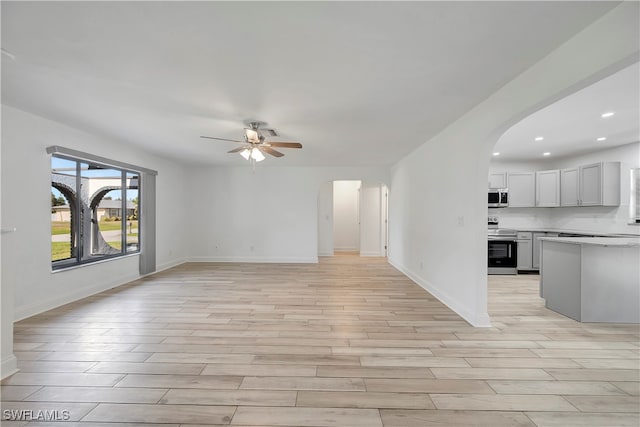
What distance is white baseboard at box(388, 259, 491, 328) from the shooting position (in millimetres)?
3162

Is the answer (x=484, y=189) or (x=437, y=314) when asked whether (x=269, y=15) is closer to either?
(x=484, y=189)

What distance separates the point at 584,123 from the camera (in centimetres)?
399

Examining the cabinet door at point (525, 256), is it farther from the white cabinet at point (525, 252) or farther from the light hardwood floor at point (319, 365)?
the light hardwood floor at point (319, 365)

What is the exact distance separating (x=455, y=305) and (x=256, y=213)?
17.0ft

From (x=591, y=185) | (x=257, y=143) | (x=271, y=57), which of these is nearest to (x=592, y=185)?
(x=591, y=185)

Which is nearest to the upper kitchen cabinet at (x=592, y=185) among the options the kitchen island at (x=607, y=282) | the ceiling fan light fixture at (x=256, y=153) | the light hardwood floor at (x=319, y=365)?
the kitchen island at (x=607, y=282)

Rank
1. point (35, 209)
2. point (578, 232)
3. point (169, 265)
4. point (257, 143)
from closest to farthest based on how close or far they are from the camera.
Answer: point (35, 209), point (257, 143), point (578, 232), point (169, 265)

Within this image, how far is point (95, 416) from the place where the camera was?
69.0 inches

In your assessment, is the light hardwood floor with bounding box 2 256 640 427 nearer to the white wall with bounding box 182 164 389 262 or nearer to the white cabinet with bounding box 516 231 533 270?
the white cabinet with bounding box 516 231 533 270

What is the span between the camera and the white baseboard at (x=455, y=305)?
316 centimetres

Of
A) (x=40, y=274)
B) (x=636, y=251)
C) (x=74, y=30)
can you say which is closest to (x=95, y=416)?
(x=74, y=30)

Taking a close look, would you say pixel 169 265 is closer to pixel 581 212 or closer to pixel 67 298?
pixel 67 298

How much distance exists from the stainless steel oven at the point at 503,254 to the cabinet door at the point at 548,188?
1.08 metres

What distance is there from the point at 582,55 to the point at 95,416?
3969 mm
